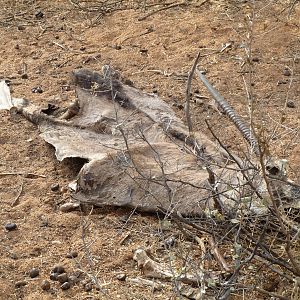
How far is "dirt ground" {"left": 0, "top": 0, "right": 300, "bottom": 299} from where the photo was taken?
117 inches

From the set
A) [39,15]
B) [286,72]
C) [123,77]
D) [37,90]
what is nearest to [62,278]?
[123,77]

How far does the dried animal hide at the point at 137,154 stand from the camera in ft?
9.68

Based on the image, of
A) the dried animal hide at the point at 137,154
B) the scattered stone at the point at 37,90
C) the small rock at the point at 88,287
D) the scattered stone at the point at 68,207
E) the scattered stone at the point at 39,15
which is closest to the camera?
the small rock at the point at 88,287

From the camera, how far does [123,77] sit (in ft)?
14.4

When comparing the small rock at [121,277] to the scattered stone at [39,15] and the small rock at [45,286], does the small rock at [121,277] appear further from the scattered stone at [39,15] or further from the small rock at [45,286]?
the scattered stone at [39,15]

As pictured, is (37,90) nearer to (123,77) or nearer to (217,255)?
(123,77)

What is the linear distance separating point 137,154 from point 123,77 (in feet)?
3.47

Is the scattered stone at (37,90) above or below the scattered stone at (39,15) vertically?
below

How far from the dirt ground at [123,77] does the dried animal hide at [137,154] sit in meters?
0.10

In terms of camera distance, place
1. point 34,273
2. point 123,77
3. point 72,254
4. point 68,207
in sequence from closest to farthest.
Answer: point 34,273 < point 72,254 < point 68,207 < point 123,77

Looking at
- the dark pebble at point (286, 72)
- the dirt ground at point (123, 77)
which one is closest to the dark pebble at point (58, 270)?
the dirt ground at point (123, 77)

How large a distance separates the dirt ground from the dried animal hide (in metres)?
0.10

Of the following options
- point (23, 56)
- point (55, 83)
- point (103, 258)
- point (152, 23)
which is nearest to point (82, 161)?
point (103, 258)

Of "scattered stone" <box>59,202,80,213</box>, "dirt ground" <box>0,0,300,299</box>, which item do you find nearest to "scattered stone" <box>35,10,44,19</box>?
"dirt ground" <box>0,0,300,299</box>
